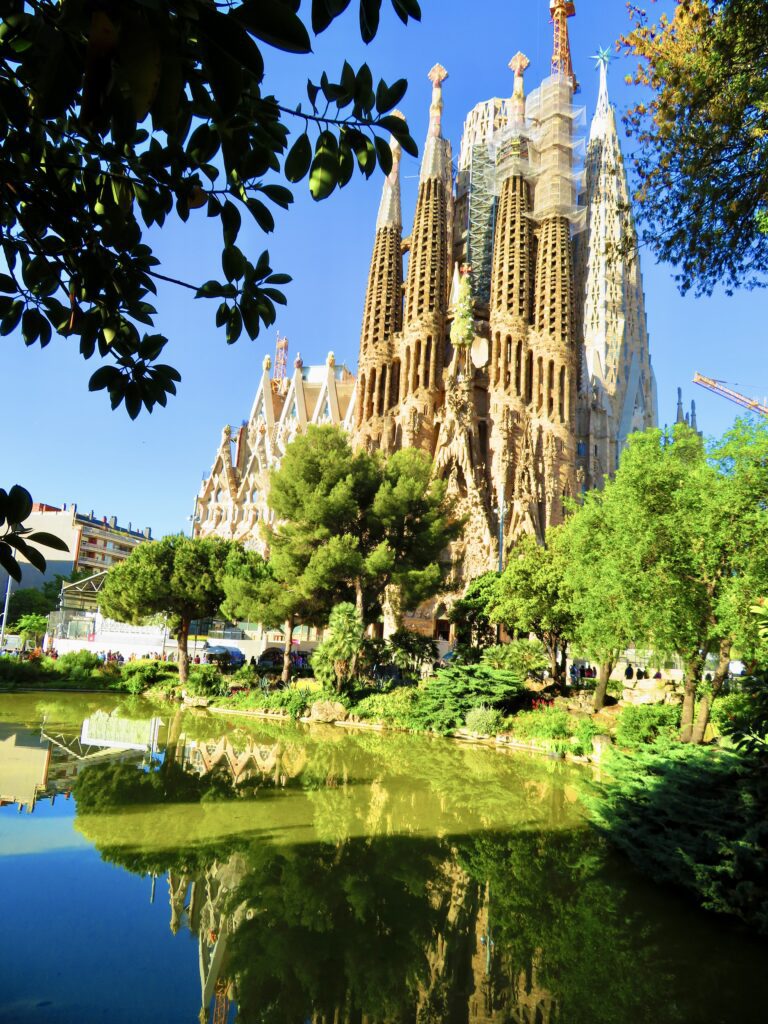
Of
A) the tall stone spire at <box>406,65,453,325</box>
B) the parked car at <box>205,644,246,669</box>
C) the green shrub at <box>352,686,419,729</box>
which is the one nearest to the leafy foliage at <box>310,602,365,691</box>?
the green shrub at <box>352,686,419,729</box>

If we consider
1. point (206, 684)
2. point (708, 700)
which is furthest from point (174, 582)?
point (708, 700)

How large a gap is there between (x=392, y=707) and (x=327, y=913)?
13.6 m

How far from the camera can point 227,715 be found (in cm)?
1961

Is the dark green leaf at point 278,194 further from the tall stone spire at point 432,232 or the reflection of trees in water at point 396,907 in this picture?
the tall stone spire at point 432,232

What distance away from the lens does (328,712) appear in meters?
19.3

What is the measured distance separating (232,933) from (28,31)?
549 cm

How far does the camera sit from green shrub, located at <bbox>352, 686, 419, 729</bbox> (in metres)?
18.5

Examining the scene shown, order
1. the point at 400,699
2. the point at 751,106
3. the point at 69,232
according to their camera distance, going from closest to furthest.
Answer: the point at 69,232 → the point at 751,106 → the point at 400,699

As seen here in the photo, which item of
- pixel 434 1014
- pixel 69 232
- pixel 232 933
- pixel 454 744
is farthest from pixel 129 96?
pixel 454 744

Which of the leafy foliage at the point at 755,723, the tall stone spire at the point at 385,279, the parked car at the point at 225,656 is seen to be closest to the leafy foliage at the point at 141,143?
the leafy foliage at the point at 755,723

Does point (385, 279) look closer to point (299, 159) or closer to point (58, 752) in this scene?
point (58, 752)

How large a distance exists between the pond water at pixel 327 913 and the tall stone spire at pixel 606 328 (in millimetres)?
32206

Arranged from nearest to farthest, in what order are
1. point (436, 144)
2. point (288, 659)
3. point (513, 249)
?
1. point (288, 659)
2. point (513, 249)
3. point (436, 144)

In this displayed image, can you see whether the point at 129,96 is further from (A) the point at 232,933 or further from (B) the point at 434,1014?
(A) the point at 232,933
